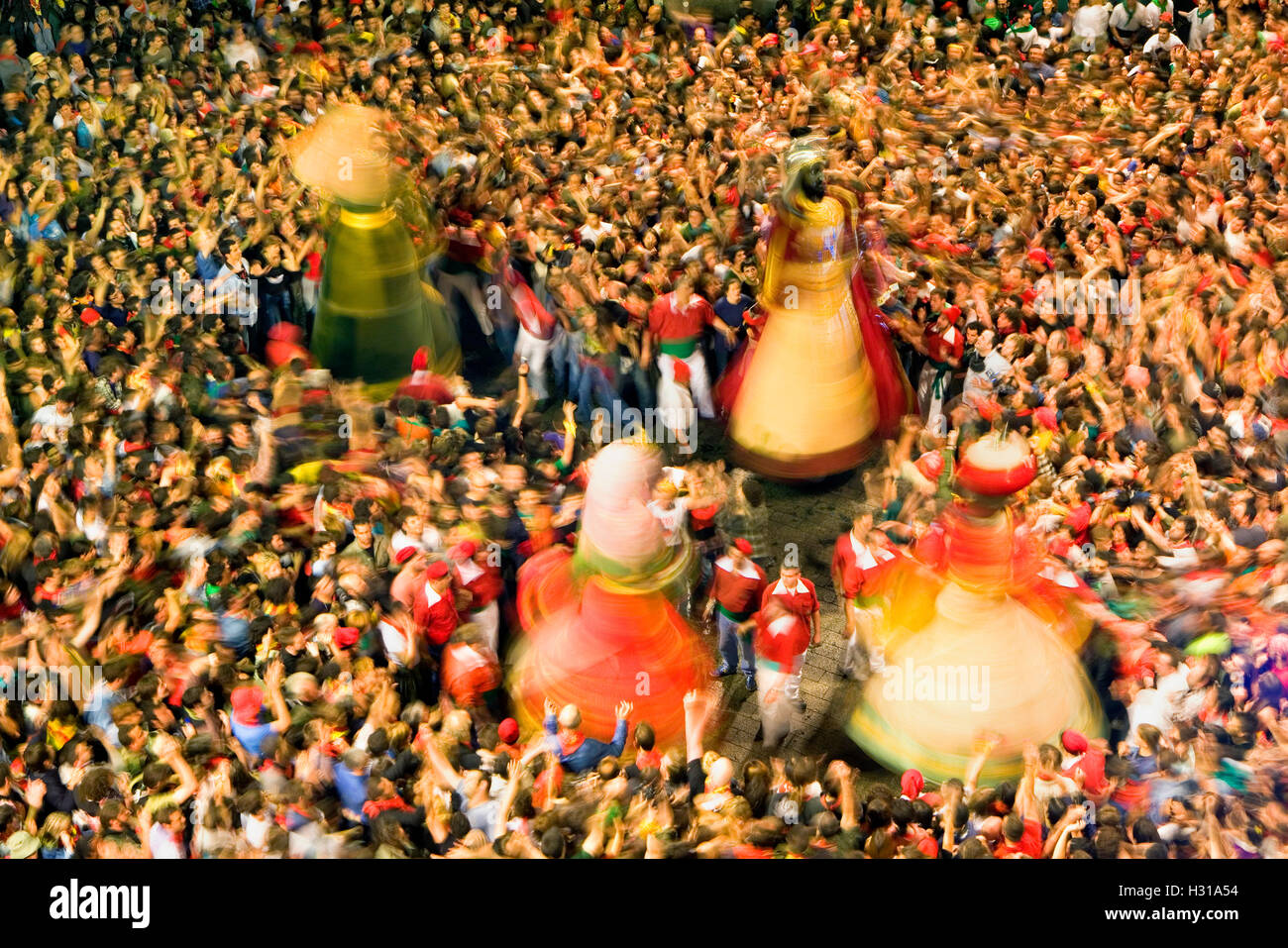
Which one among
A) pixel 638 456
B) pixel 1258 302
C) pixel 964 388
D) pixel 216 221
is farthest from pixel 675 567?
pixel 216 221

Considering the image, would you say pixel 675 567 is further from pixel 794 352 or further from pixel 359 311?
pixel 359 311

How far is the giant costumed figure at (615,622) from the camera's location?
6.98m

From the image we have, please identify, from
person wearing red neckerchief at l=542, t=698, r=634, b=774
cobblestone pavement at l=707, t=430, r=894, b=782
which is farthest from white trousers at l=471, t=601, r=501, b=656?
cobblestone pavement at l=707, t=430, r=894, b=782

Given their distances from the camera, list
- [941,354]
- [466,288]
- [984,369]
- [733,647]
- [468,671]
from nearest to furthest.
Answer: [468,671]
[733,647]
[984,369]
[941,354]
[466,288]

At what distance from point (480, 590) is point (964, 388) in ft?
11.7

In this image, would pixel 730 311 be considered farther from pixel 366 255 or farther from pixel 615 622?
pixel 615 622

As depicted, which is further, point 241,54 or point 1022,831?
point 241,54

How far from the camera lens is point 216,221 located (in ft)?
36.6

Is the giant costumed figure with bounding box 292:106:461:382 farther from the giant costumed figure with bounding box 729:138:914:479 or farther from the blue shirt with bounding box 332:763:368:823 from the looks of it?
the blue shirt with bounding box 332:763:368:823

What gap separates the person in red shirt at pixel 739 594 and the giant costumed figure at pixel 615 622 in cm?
28

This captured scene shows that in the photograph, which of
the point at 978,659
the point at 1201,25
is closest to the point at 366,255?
the point at 978,659

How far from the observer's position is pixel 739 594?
7.80m

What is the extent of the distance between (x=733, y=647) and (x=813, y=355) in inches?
76.5

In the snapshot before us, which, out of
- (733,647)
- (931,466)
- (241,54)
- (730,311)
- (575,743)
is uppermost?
(241,54)
